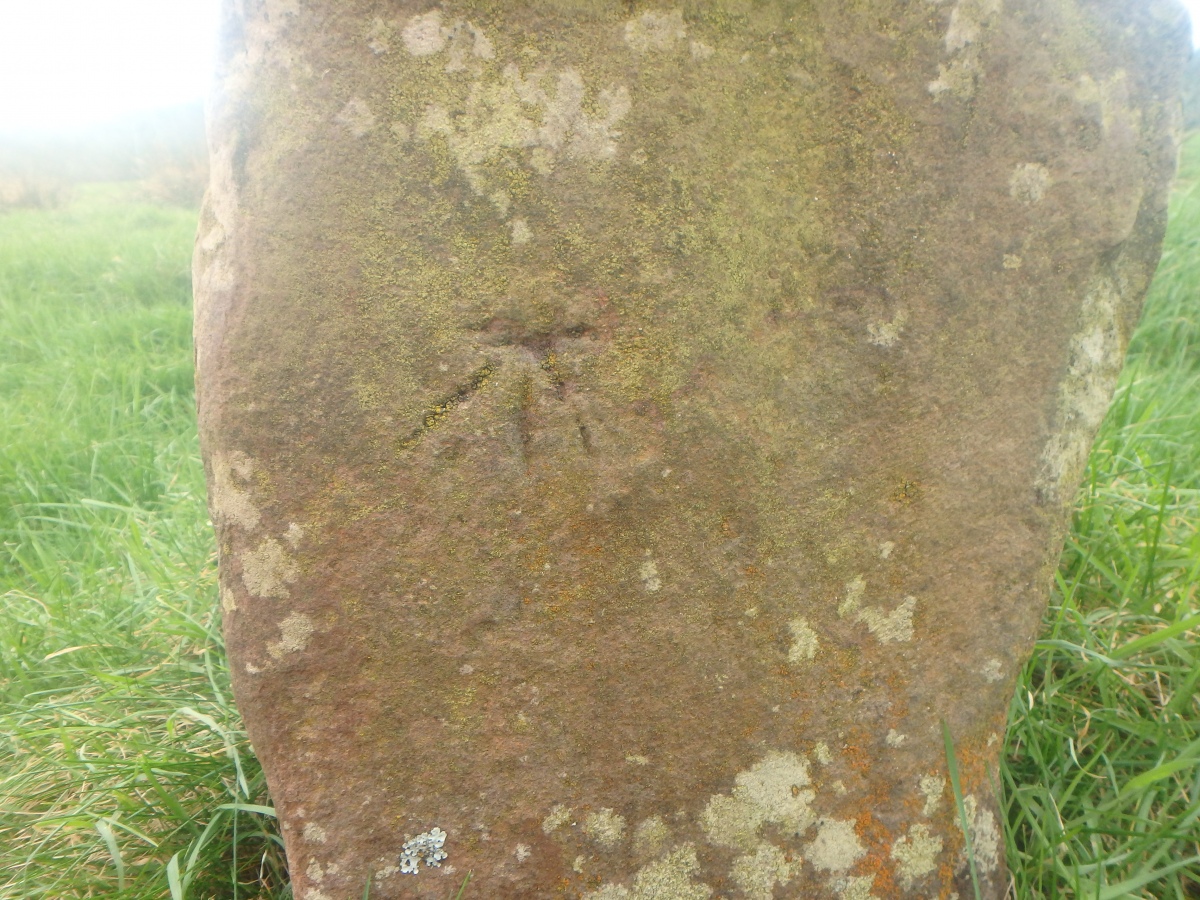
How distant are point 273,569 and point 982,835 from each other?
1098mm

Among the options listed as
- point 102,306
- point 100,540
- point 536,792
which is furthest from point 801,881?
point 102,306

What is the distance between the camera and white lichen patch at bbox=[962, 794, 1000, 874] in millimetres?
1325

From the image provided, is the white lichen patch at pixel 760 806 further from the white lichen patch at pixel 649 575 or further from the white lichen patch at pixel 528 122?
the white lichen patch at pixel 528 122

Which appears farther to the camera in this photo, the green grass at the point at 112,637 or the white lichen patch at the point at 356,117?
the green grass at the point at 112,637

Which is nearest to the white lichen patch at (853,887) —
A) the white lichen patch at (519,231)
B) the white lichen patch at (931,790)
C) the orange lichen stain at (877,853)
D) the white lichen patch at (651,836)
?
the orange lichen stain at (877,853)

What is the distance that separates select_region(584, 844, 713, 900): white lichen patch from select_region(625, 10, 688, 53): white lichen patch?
109 centimetres

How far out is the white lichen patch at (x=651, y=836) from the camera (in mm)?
1242

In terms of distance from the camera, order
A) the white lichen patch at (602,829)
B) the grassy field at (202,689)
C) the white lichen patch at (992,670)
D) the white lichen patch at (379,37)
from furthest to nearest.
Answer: the grassy field at (202,689)
the white lichen patch at (992,670)
the white lichen patch at (602,829)
the white lichen patch at (379,37)

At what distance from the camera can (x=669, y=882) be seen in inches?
48.9

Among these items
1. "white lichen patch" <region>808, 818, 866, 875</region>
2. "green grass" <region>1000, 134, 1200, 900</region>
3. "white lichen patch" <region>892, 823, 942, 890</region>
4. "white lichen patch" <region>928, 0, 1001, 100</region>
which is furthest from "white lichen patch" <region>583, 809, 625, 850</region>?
"white lichen patch" <region>928, 0, 1001, 100</region>

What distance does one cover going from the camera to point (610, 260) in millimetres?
1206

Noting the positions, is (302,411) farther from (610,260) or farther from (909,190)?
(909,190)

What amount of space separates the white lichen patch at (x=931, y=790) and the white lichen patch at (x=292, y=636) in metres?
0.89

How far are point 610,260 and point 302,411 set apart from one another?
0.45 m
